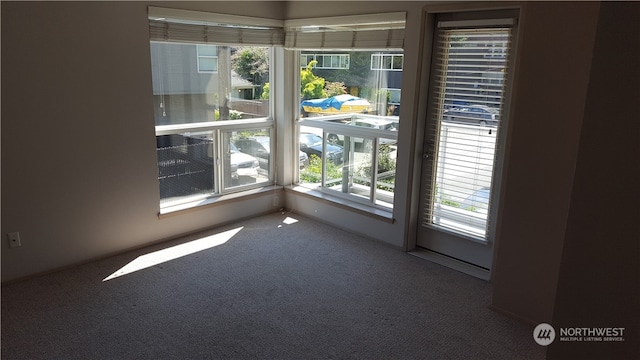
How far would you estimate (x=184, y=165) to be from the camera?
13.5ft

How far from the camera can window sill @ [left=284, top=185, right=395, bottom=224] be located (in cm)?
398

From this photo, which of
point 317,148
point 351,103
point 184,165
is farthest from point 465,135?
point 184,165

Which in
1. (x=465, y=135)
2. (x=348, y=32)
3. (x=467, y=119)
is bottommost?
(x=465, y=135)

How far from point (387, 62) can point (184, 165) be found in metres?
2.05

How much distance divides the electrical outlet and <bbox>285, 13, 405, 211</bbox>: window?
8.61ft

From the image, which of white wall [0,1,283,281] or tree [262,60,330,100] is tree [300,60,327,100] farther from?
white wall [0,1,283,281]

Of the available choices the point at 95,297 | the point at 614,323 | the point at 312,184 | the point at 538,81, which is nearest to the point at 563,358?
the point at 614,323

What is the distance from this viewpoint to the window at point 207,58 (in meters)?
4.03

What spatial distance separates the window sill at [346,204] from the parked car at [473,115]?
1003 millimetres

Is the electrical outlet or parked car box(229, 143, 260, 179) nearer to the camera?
the electrical outlet

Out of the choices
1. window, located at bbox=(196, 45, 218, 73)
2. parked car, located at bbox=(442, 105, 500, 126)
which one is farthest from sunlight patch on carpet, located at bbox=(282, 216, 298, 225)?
parked car, located at bbox=(442, 105, 500, 126)

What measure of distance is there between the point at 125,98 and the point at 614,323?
11.5ft

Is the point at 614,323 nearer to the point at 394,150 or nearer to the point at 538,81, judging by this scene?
the point at 538,81

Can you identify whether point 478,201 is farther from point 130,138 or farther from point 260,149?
point 130,138
